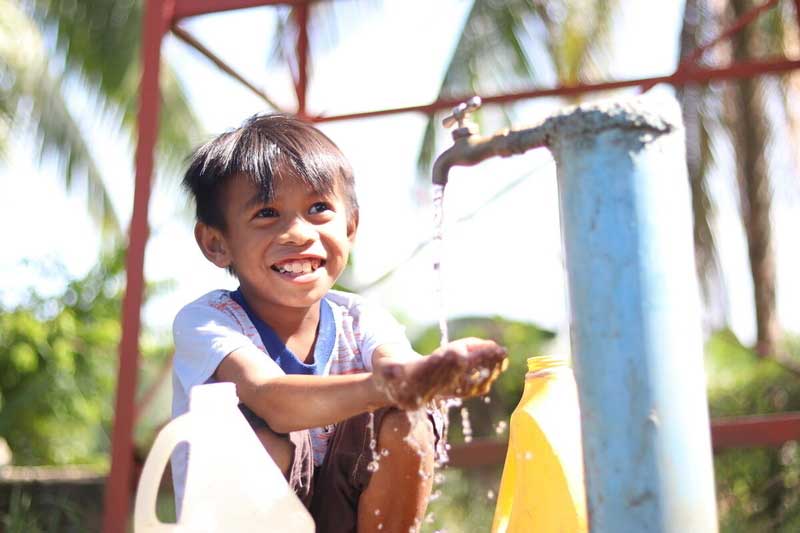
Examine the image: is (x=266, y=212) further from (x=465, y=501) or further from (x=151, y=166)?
(x=465, y=501)

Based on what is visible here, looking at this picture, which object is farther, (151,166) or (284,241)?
(151,166)

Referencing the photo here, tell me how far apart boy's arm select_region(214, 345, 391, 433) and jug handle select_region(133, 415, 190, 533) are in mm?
138

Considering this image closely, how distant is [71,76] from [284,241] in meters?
8.39

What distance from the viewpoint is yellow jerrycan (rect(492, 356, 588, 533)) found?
1.57 meters

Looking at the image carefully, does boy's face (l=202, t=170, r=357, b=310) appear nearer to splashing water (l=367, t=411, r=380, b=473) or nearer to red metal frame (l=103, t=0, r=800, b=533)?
splashing water (l=367, t=411, r=380, b=473)

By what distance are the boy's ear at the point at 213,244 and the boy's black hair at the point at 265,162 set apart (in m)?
0.01

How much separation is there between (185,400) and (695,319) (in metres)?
0.99

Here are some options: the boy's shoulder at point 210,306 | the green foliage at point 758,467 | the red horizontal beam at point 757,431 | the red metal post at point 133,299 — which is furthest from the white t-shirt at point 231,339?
the green foliage at point 758,467

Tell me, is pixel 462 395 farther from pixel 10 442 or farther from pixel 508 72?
pixel 508 72

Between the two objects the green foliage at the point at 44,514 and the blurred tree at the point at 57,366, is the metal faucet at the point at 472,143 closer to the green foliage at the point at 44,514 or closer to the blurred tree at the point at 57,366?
the green foliage at the point at 44,514

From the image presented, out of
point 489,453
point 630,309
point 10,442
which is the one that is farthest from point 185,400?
point 10,442

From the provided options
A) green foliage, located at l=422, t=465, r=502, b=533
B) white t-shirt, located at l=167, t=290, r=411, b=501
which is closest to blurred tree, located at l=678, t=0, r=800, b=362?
green foliage, located at l=422, t=465, r=502, b=533

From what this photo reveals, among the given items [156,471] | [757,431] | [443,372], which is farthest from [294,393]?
[757,431]

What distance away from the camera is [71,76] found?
9.33 m
